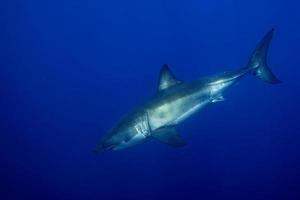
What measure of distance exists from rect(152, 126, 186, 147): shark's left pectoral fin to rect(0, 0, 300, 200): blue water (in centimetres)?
442

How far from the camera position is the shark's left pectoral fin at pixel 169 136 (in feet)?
21.9

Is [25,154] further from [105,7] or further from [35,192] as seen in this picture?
[105,7]

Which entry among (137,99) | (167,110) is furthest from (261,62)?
(137,99)

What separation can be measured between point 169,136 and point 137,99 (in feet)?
59.4

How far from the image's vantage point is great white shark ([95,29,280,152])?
6.77 metres

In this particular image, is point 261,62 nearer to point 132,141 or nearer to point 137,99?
point 132,141

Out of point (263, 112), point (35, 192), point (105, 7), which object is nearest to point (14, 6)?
point (105, 7)

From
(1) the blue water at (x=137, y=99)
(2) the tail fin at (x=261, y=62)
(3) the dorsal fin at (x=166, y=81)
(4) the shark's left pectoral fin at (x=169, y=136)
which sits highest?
(1) the blue water at (x=137, y=99)

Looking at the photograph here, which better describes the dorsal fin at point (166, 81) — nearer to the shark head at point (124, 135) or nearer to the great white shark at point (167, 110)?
the great white shark at point (167, 110)

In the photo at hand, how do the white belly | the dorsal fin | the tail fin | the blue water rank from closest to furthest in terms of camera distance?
the white belly < the dorsal fin < the tail fin < the blue water

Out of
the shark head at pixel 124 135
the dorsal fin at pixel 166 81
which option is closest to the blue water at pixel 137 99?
the dorsal fin at pixel 166 81

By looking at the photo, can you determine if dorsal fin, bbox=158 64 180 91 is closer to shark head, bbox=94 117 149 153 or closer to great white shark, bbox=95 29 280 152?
great white shark, bbox=95 29 280 152

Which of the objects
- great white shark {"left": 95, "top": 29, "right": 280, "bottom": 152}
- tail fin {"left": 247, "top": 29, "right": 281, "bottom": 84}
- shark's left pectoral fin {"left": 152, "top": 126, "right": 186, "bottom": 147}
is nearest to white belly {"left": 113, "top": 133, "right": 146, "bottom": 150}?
great white shark {"left": 95, "top": 29, "right": 280, "bottom": 152}

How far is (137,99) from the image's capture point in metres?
24.9
